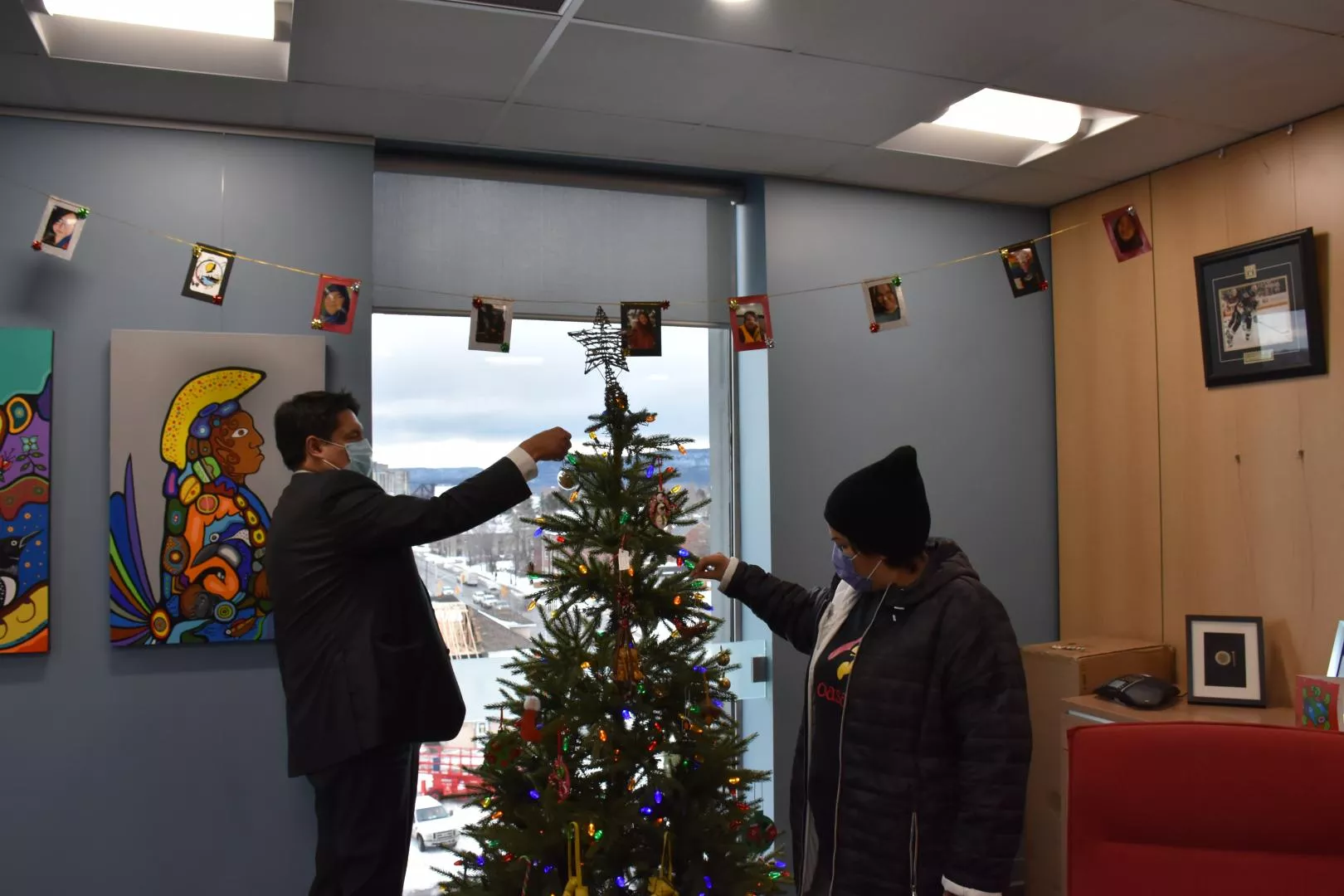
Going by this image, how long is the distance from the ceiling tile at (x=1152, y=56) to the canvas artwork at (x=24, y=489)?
2.98 meters

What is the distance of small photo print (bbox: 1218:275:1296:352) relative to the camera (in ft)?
10.7

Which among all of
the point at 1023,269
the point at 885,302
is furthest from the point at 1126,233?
the point at 885,302

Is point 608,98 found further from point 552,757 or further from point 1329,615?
point 1329,615

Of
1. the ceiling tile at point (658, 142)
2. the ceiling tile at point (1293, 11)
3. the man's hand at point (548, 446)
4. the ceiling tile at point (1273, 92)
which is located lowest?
the man's hand at point (548, 446)

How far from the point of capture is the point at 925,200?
160 inches

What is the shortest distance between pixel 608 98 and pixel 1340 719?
272 cm

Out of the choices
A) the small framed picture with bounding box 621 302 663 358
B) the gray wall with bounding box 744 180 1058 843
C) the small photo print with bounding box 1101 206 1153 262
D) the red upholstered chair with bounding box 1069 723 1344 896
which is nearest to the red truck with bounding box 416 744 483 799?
the gray wall with bounding box 744 180 1058 843

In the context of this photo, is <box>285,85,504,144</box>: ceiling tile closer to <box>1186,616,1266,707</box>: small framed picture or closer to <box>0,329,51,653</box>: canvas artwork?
<box>0,329,51,653</box>: canvas artwork

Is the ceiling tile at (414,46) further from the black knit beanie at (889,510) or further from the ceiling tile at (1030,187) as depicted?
the ceiling tile at (1030,187)

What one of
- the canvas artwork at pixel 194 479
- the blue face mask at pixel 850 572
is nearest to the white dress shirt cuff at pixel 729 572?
the blue face mask at pixel 850 572

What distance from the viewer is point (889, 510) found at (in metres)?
1.98

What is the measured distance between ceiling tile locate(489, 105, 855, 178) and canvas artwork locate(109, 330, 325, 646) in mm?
1024

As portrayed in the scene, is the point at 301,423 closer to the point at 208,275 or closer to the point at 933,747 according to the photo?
the point at 208,275

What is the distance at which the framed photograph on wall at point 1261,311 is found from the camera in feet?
10.4
